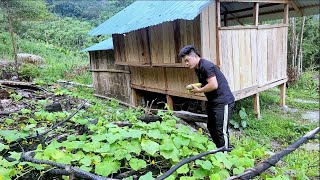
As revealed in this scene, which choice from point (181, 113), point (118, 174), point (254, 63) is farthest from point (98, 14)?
point (118, 174)

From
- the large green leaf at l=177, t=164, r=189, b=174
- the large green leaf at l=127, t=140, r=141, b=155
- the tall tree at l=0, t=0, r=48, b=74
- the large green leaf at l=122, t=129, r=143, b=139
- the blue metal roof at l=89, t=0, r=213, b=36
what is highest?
the tall tree at l=0, t=0, r=48, b=74

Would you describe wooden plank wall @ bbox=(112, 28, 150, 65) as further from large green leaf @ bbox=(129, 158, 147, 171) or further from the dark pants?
large green leaf @ bbox=(129, 158, 147, 171)

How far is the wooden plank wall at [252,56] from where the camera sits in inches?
263

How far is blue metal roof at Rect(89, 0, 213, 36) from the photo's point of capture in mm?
5623

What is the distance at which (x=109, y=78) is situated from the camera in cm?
1077

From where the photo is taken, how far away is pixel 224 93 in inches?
162

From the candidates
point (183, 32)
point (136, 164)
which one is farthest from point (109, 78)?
point (136, 164)

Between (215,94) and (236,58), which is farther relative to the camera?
(236,58)

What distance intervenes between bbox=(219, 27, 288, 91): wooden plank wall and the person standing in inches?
99.5

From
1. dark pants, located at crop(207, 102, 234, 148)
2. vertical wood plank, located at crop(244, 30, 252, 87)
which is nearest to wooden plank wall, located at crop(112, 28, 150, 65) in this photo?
vertical wood plank, located at crop(244, 30, 252, 87)

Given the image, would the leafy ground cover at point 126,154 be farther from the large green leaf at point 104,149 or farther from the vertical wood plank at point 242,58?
the vertical wood plank at point 242,58

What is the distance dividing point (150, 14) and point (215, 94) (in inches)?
149

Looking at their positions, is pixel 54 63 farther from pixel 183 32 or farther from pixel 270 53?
pixel 270 53

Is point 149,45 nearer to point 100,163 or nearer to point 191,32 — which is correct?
point 191,32
